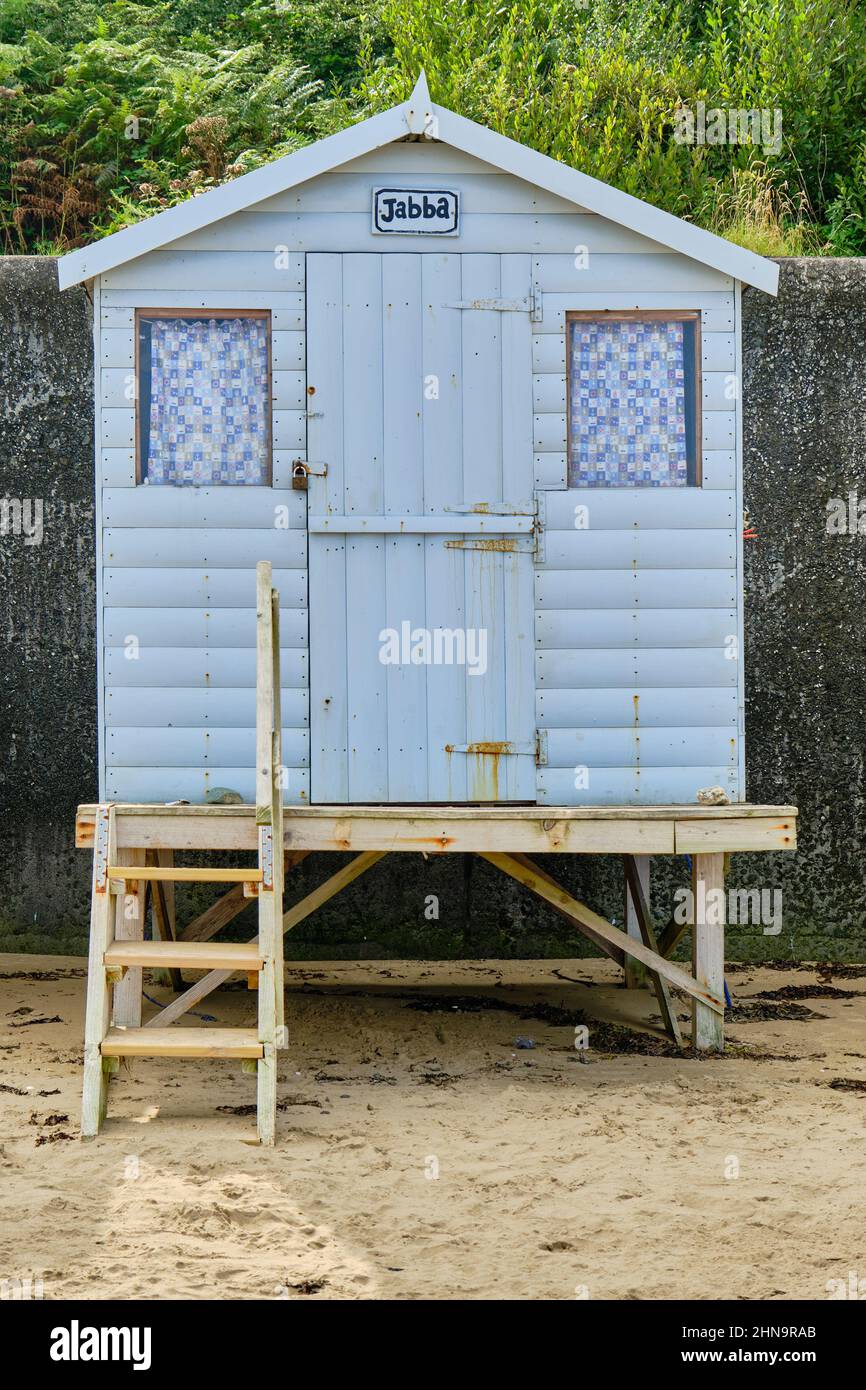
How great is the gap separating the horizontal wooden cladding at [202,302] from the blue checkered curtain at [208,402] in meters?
0.07

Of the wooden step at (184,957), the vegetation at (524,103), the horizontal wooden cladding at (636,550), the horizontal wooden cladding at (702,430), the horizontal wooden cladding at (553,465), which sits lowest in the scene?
the wooden step at (184,957)

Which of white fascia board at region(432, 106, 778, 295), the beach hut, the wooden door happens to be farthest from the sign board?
white fascia board at region(432, 106, 778, 295)

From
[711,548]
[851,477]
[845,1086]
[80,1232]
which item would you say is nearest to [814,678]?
[851,477]

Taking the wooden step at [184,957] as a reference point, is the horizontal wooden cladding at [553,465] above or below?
above

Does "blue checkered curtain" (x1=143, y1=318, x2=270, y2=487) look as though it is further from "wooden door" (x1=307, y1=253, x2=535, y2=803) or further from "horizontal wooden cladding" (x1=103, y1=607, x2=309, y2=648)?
"horizontal wooden cladding" (x1=103, y1=607, x2=309, y2=648)

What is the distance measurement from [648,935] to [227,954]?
2384 mm

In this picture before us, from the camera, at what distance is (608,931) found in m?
6.40

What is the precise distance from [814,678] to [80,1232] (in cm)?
529

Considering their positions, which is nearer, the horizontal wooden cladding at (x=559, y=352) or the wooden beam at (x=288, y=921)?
the wooden beam at (x=288, y=921)

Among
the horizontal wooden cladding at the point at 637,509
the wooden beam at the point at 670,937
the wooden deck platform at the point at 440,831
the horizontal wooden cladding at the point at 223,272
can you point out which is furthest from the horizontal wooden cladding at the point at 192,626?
the wooden beam at the point at 670,937

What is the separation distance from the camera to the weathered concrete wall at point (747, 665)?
798 cm

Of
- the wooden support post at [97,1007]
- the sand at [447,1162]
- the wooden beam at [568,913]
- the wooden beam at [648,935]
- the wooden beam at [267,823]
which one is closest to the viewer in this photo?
the sand at [447,1162]

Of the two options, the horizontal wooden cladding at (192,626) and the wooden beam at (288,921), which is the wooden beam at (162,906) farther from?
the horizontal wooden cladding at (192,626)

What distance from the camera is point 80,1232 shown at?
4199mm
